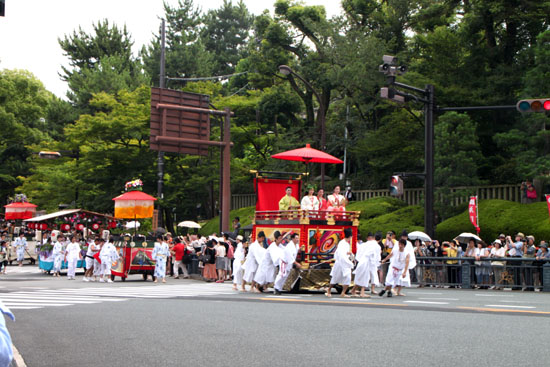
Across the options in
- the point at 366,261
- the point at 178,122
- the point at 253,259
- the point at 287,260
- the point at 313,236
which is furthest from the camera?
the point at 178,122

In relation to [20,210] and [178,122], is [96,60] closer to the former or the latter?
[20,210]

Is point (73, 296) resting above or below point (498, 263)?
below

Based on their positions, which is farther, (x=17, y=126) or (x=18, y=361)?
(x=17, y=126)

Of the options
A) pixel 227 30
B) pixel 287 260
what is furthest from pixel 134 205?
pixel 227 30

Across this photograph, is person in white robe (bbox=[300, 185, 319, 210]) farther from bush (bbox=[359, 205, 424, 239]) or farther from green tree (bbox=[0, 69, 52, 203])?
green tree (bbox=[0, 69, 52, 203])

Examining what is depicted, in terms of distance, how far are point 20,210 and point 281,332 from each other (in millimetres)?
39977

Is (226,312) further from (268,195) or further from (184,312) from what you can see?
(268,195)

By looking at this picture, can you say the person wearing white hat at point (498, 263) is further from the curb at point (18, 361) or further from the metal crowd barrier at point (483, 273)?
the curb at point (18, 361)

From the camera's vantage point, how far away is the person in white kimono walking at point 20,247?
128ft

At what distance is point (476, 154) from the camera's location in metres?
29.0

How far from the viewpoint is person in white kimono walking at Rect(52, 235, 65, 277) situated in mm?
29797

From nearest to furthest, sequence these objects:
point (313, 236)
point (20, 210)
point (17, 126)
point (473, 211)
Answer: point (313, 236)
point (473, 211)
point (20, 210)
point (17, 126)

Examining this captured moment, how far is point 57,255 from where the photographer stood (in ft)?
98.6

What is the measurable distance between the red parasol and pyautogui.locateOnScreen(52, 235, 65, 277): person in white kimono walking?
1683 centimetres
